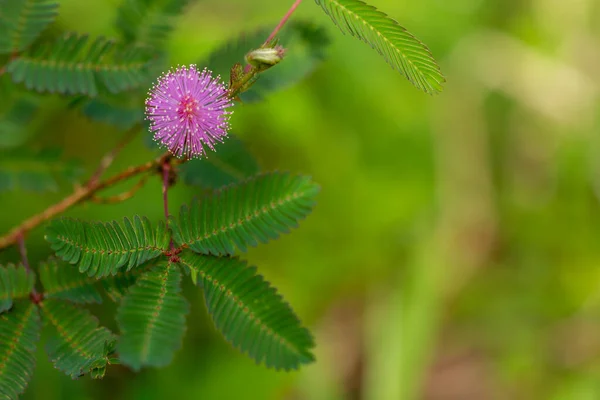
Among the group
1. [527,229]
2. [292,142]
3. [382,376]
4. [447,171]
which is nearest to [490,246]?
[527,229]

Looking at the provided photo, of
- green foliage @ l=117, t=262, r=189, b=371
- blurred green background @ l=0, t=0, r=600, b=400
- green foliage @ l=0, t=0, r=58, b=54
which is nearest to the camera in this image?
green foliage @ l=117, t=262, r=189, b=371

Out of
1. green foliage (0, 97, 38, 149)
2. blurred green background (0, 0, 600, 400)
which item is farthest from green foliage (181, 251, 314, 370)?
blurred green background (0, 0, 600, 400)

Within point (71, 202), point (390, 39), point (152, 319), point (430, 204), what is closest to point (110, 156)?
point (71, 202)

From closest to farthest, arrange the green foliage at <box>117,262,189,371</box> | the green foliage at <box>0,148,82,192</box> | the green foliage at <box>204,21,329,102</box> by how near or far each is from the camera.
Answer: the green foliage at <box>117,262,189,371</box>, the green foliage at <box>204,21,329,102</box>, the green foliage at <box>0,148,82,192</box>

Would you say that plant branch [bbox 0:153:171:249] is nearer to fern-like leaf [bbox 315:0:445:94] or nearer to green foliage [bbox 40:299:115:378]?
green foliage [bbox 40:299:115:378]

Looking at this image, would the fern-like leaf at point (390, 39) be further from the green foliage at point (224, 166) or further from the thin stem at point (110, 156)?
the thin stem at point (110, 156)

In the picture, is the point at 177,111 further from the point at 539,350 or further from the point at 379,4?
the point at 539,350
